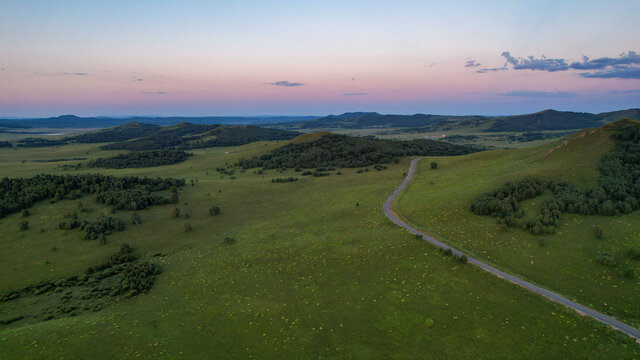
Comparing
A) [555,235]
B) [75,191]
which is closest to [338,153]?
[75,191]

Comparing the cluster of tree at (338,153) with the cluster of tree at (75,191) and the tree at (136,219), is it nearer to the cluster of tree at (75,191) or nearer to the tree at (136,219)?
the cluster of tree at (75,191)

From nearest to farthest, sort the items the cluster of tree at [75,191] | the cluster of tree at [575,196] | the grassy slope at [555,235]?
the grassy slope at [555,235] → the cluster of tree at [575,196] → the cluster of tree at [75,191]

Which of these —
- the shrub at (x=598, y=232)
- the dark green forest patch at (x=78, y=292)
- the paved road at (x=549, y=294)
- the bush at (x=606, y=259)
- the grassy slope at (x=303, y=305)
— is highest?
the shrub at (x=598, y=232)

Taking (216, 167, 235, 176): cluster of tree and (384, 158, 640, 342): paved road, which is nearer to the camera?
(384, 158, 640, 342): paved road

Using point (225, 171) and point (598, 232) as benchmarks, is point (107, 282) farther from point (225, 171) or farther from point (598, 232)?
point (225, 171)

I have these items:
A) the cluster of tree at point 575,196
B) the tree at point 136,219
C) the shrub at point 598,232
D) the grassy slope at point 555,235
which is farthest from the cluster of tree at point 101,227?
the shrub at point 598,232

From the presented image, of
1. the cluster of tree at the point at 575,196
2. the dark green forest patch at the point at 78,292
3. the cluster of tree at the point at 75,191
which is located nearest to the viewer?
the dark green forest patch at the point at 78,292

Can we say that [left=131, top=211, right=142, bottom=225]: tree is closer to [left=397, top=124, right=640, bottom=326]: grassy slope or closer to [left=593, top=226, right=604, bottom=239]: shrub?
[left=397, top=124, right=640, bottom=326]: grassy slope

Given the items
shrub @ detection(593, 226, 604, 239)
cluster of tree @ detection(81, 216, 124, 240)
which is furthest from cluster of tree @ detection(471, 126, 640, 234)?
cluster of tree @ detection(81, 216, 124, 240)
